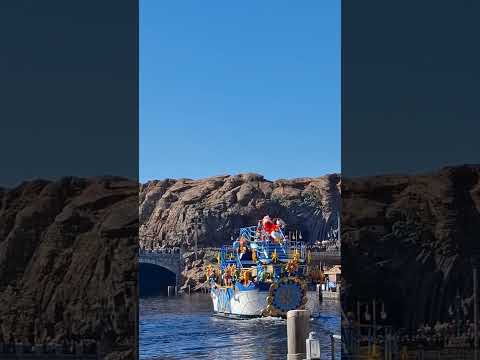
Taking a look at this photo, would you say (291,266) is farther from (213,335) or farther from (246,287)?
(213,335)

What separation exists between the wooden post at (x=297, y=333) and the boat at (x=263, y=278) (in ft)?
75.0

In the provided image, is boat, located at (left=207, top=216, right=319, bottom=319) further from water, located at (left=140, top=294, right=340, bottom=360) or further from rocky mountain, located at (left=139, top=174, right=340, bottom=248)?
rocky mountain, located at (left=139, top=174, right=340, bottom=248)

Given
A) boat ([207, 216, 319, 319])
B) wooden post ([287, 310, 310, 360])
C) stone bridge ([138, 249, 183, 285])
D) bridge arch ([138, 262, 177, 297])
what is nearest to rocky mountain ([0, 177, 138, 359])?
wooden post ([287, 310, 310, 360])

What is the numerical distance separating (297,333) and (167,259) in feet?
155

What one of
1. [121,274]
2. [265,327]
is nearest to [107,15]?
[121,274]

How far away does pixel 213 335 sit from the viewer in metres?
28.3

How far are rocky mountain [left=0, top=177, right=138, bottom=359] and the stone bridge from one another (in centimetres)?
4190

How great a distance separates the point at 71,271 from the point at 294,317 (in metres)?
1.91

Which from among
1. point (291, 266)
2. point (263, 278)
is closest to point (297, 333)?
point (263, 278)

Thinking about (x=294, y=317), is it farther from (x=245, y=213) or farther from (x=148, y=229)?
(x=148, y=229)

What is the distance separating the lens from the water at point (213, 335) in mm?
22188

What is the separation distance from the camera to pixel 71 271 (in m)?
6.83

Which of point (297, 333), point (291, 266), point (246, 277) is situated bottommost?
point (297, 333)

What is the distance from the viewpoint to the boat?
3019cm
